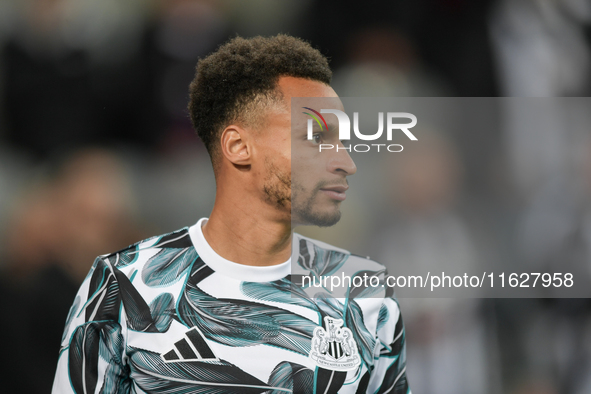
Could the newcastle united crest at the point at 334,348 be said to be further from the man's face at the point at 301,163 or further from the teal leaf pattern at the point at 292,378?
the man's face at the point at 301,163

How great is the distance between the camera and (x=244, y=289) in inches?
53.1

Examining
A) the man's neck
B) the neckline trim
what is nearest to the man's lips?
the man's neck

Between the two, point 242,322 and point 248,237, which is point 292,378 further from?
point 248,237

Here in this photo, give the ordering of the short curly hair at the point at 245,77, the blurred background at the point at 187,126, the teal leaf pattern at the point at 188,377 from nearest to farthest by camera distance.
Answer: the teal leaf pattern at the point at 188,377
the short curly hair at the point at 245,77
the blurred background at the point at 187,126

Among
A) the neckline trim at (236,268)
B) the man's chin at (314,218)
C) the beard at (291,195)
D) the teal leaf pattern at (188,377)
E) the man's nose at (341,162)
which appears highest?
the man's nose at (341,162)

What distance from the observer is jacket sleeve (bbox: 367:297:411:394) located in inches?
57.9

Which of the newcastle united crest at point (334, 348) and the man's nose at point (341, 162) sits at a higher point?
the man's nose at point (341, 162)

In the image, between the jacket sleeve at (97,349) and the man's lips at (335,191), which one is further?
the man's lips at (335,191)

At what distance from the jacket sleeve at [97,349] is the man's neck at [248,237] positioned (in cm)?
32

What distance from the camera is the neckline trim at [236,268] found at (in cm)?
136

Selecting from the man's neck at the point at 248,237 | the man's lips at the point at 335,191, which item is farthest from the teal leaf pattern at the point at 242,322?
the man's lips at the point at 335,191

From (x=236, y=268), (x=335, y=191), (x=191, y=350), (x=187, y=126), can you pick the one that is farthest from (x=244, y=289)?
(x=187, y=126)

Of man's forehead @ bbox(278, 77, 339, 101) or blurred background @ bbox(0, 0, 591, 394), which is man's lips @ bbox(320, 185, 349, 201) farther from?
blurred background @ bbox(0, 0, 591, 394)

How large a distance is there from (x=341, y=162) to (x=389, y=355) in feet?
2.07
